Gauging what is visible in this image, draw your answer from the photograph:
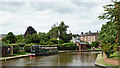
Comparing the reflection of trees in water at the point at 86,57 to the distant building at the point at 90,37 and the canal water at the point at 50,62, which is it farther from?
the distant building at the point at 90,37

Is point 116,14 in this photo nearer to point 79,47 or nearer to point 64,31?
point 79,47

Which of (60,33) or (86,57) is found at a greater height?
(60,33)

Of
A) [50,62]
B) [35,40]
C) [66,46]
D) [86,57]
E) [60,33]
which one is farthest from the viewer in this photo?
[60,33]

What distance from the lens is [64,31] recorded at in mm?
98750

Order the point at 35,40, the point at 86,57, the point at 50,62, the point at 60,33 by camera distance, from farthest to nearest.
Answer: the point at 60,33
the point at 35,40
the point at 86,57
the point at 50,62

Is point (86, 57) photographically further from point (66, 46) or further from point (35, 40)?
point (66, 46)

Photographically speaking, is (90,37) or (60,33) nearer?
(60,33)

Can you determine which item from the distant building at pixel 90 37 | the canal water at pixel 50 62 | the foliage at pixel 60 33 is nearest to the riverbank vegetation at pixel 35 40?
the foliage at pixel 60 33

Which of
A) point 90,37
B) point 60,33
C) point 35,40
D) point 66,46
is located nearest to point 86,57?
point 35,40

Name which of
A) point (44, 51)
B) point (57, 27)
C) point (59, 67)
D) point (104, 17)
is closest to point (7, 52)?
point (44, 51)

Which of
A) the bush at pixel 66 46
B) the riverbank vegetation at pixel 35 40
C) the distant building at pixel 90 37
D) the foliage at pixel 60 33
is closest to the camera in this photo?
the riverbank vegetation at pixel 35 40

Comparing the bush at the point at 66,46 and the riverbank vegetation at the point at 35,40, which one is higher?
the riverbank vegetation at the point at 35,40

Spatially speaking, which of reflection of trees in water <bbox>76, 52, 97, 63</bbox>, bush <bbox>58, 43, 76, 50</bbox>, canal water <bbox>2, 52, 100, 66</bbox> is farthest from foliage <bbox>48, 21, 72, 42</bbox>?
canal water <bbox>2, 52, 100, 66</bbox>

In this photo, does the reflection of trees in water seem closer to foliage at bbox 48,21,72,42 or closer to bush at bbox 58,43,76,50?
bush at bbox 58,43,76,50
